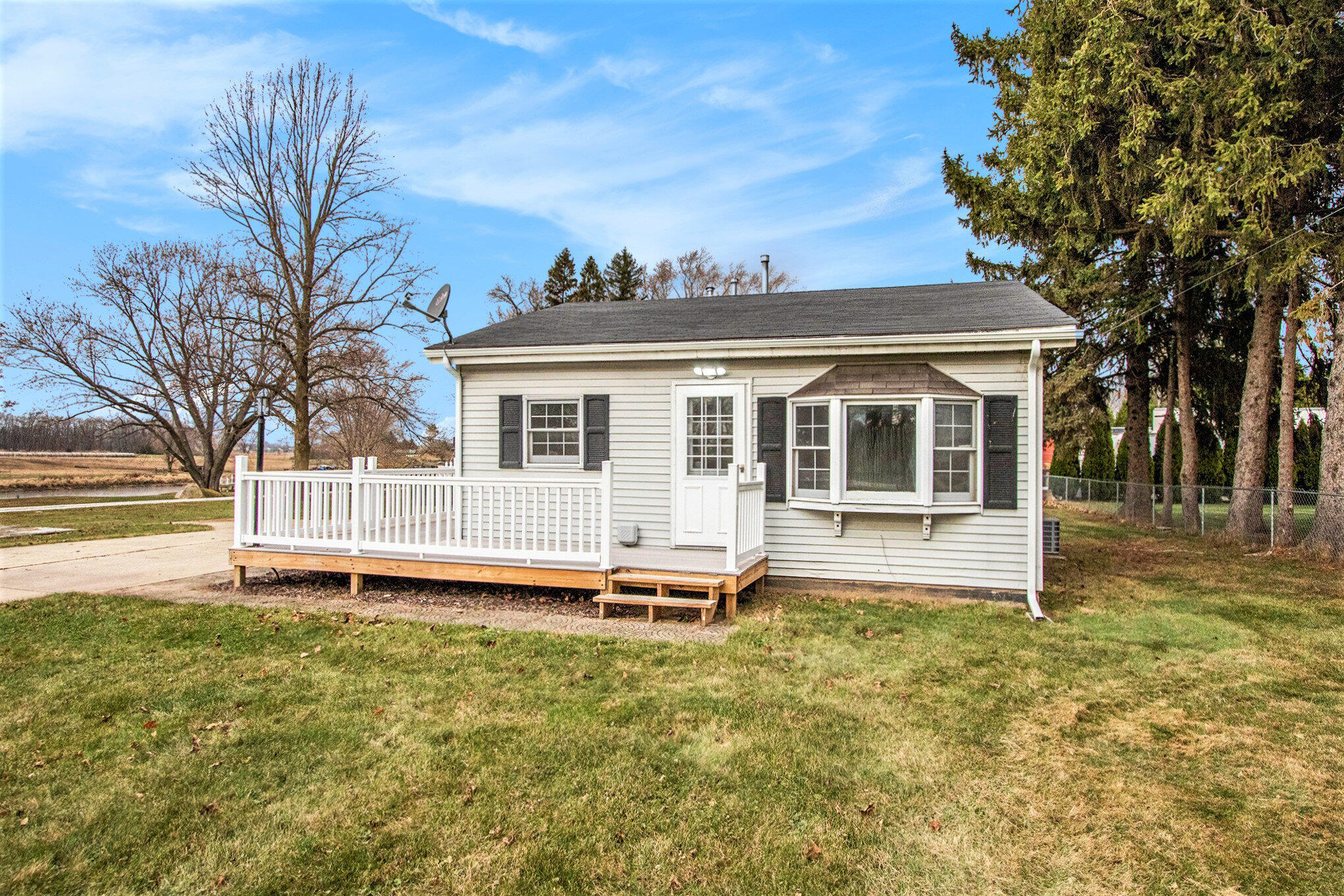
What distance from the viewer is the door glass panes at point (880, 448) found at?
743cm

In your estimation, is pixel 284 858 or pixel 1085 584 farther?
pixel 1085 584

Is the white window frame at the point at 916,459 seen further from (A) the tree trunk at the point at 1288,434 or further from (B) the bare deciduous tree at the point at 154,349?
(B) the bare deciduous tree at the point at 154,349

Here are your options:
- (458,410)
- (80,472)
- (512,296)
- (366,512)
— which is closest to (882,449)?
(458,410)

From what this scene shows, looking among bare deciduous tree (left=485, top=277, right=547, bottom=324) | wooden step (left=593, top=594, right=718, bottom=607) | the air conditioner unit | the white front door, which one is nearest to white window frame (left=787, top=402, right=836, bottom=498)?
the white front door

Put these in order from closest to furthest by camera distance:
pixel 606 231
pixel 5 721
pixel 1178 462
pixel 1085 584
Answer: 1. pixel 5 721
2. pixel 1085 584
3. pixel 1178 462
4. pixel 606 231

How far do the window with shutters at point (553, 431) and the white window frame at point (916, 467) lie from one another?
10.2ft

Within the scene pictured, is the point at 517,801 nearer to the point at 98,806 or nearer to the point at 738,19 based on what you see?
the point at 98,806

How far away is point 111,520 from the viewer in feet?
50.5

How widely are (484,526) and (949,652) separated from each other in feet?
19.5

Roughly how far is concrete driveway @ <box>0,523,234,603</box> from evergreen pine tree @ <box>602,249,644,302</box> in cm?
2228

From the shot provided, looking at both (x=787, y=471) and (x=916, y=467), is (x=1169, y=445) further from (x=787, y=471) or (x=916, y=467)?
(x=787, y=471)

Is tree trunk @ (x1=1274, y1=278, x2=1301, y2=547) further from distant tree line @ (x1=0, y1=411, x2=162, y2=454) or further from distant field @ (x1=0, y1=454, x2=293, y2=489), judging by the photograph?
distant tree line @ (x1=0, y1=411, x2=162, y2=454)

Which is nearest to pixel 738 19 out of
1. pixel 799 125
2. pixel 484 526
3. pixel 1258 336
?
pixel 799 125

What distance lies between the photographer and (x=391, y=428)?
29844mm
